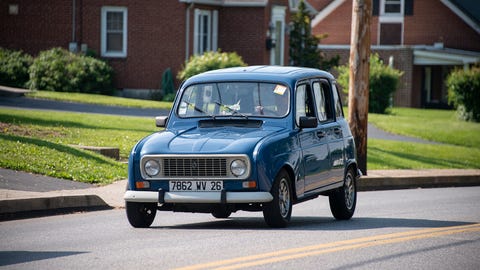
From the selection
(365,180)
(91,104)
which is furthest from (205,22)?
(365,180)

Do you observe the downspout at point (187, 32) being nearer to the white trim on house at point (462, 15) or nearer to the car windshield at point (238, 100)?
the white trim on house at point (462, 15)

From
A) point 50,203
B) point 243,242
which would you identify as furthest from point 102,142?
point 243,242

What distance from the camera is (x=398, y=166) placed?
25422 millimetres

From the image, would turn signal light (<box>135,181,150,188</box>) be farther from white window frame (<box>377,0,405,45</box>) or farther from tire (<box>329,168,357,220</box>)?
white window frame (<box>377,0,405,45</box>)

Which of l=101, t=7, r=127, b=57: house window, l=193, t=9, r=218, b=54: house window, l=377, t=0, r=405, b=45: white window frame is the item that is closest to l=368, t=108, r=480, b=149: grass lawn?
l=193, t=9, r=218, b=54: house window

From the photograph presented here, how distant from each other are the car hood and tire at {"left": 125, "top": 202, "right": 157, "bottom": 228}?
65cm

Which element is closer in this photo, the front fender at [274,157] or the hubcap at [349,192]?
the front fender at [274,157]

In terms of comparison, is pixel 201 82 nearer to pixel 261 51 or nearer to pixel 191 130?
pixel 191 130

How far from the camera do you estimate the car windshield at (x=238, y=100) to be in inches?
537

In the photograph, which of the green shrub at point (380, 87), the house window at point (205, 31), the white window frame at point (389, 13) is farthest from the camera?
the white window frame at point (389, 13)

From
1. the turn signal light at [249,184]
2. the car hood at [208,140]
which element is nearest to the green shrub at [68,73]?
the car hood at [208,140]

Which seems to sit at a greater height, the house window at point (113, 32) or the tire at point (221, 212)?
the house window at point (113, 32)

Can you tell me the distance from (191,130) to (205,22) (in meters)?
28.2

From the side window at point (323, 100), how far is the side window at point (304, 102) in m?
0.17
